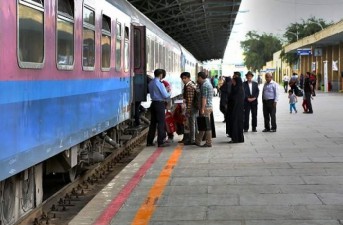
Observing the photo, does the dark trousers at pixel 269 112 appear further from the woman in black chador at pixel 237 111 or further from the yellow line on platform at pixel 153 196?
the yellow line on platform at pixel 153 196

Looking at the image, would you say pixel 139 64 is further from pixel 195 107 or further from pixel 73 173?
pixel 73 173

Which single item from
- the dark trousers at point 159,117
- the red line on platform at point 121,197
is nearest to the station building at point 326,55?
the dark trousers at point 159,117

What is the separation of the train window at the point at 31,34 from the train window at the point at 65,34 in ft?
2.13

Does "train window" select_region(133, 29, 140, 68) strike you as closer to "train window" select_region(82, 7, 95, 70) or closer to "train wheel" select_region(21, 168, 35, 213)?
"train window" select_region(82, 7, 95, 70)

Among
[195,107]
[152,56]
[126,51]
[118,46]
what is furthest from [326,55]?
[118,46]

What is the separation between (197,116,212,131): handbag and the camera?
37.6 feet

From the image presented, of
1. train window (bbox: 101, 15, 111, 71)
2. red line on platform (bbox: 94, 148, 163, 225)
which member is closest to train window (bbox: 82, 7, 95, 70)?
train window (bbox: 101, 15, 111, 71)

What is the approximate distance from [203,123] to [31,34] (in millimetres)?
6636

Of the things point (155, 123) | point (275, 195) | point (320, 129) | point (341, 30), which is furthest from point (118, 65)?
point (341, 30)

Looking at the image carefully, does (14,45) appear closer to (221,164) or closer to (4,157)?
(4,157)

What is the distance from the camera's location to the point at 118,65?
33.3ft

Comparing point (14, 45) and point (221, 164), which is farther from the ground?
point (14, 45)

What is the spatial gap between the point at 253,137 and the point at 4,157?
369 inches

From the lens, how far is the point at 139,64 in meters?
12.7
